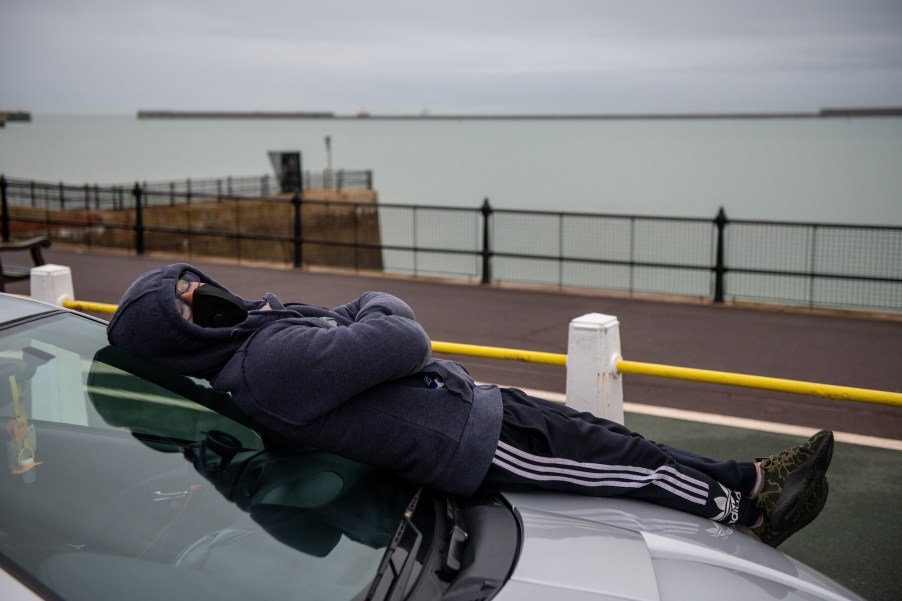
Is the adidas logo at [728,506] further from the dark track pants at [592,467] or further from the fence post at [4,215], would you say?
the fence post at [4,215]

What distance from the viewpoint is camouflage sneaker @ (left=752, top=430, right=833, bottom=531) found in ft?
10.5

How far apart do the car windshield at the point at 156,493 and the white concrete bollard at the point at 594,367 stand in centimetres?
221

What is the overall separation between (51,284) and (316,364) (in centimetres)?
427

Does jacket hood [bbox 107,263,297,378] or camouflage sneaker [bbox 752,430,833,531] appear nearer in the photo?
jacket hood [bbox 107,263,297,378]

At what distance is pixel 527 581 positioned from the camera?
7.32ft

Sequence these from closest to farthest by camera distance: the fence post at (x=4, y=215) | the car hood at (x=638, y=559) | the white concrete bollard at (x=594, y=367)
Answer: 1. the car hood at (x=638, y=559)
2. the white concrete bollard at (x=594, y=367)
3. the fence post at (x=4, y=215)

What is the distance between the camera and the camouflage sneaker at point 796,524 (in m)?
3.20

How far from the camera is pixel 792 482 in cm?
323

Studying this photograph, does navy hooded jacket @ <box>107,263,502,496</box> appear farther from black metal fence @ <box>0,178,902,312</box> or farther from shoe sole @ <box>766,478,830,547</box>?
black metal fence @ <box>0,178,902,312</box>

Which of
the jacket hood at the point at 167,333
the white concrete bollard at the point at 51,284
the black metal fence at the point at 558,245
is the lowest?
the black metal fence at the point at 558,245

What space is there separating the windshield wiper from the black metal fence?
11.7 m

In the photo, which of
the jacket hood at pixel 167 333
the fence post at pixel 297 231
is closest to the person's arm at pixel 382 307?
the jacket hood at pixel 167 333

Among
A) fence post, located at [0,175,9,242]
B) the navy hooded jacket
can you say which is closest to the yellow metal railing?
the navy hooded jacket

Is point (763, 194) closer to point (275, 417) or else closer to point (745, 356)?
point (745, 356)
